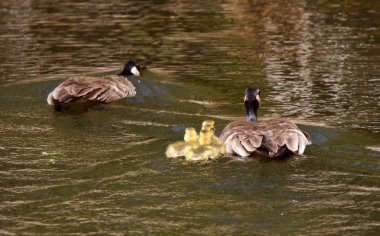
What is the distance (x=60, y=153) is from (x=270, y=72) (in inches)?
295

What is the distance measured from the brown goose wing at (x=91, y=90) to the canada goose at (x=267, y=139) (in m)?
4.11

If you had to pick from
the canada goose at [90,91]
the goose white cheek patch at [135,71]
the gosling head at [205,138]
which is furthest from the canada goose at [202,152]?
the goose white cheek patch at [135,71]

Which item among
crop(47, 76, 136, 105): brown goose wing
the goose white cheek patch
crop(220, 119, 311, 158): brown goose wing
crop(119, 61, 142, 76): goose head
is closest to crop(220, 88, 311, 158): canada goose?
crop(220, 119, 311, 158): brown goose wing

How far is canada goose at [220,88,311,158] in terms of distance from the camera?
33.9ft

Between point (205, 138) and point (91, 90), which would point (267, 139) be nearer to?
point (205, 138)

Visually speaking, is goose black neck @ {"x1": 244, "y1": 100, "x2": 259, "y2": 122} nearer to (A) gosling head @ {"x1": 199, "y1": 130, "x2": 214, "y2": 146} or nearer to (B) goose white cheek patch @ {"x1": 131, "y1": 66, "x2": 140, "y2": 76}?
(A) gosling head @ {"x1": 199, "y1": 130, "x2": 214, "y2": 146}

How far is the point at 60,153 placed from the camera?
11.3 meters

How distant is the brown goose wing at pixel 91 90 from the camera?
14.4 metres

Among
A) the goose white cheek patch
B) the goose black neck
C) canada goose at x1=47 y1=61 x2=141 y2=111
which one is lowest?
the goose white cheek patch

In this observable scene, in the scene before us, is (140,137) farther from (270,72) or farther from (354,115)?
(270,72)

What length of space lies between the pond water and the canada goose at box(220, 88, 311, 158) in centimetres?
16

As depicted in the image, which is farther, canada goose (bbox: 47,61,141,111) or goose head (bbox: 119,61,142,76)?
goose head (bbox: 119,61,142,76)

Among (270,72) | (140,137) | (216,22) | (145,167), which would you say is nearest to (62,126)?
(140,137)

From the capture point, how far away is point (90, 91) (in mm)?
14688
